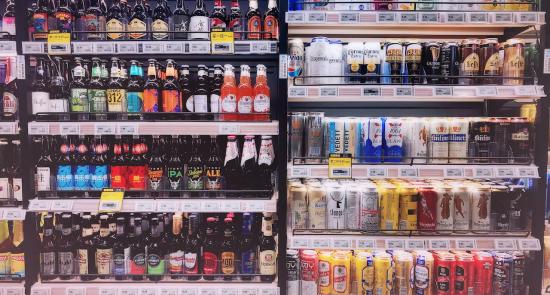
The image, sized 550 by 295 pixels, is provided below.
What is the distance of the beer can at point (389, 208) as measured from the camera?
2.29m

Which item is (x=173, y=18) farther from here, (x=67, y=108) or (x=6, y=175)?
(x=6, y=175)

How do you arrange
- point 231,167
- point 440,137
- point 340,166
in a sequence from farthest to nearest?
point 231,167 < point 440,137 < point 340,166

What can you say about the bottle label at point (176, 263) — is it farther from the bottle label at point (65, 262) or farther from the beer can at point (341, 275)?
the beer can at point (341, 275)

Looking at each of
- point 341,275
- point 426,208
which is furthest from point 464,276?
point 341,275

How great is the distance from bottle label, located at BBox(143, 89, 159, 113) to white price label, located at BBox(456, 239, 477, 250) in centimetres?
193

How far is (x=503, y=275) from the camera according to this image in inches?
88.7

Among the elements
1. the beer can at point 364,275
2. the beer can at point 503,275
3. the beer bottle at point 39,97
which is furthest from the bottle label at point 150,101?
the beer can at point 503,275

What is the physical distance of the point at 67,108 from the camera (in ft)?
8.00

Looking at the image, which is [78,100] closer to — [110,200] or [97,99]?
[97,99]

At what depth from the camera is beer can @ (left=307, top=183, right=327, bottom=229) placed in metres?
2.30

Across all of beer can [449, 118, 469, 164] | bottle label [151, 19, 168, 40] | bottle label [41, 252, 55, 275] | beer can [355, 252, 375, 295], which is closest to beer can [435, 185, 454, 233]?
beer can [449, 118, 469, 164]

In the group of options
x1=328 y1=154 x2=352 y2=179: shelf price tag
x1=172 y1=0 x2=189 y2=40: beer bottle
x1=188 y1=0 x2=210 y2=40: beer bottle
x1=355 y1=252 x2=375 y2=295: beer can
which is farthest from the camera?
x1=172 y1=0 x2=189 y2=40: beer bottle

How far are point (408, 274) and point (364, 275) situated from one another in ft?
0.85

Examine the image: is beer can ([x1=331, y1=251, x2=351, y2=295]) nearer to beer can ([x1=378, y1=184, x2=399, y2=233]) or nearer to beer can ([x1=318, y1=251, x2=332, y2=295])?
beer can ([x1=318, y1=251, x2=332, y2=295])
